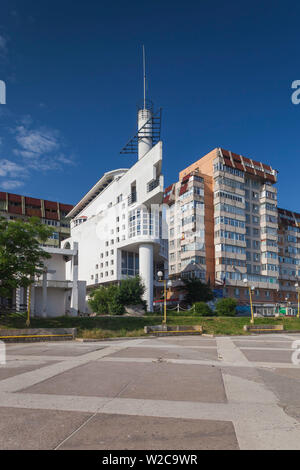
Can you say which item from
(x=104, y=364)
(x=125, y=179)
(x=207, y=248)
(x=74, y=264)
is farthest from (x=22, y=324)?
(x=207, y=248)

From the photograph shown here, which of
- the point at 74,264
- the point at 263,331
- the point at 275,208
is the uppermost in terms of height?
the point at 275,208

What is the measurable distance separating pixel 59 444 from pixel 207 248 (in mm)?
65977

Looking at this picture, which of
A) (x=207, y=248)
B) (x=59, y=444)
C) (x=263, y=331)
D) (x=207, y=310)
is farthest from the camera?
(x=207, y=248)

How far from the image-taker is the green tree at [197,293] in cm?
5925

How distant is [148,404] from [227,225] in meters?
65.3

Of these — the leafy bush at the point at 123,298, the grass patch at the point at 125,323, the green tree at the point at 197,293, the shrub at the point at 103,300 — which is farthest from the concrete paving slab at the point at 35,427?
the green tree at the point at 197,293

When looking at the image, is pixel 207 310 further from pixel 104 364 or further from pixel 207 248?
pixel 104 364

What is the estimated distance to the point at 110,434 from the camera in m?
4.96

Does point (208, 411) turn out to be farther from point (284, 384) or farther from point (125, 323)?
point (125, 323)

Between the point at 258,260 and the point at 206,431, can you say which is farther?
the point at 258,260

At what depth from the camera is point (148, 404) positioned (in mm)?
6605

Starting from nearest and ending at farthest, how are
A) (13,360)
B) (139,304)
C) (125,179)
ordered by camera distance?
(13,360)
(139,304)
(125,179)

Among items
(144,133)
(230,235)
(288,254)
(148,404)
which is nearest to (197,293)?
→ (230,235)

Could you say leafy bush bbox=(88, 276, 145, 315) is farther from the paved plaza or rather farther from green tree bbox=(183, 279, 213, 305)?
the paved plaza
